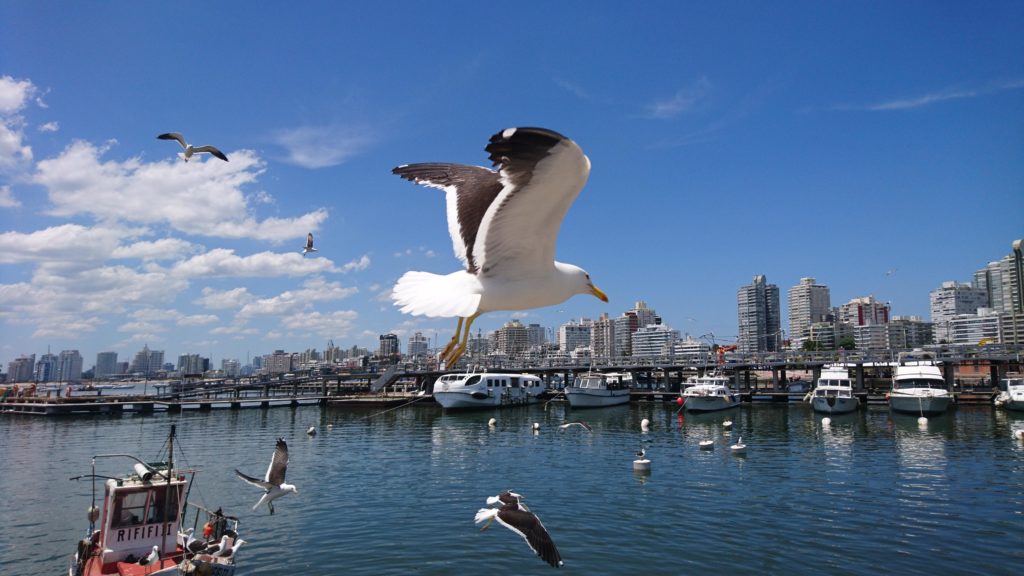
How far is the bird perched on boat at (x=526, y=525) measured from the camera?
23.4ft

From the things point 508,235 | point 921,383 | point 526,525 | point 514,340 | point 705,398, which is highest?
point 514,340

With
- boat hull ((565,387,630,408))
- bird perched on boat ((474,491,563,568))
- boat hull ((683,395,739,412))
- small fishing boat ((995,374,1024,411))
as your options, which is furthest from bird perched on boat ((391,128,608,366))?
boat hull ((565,387,630,408))

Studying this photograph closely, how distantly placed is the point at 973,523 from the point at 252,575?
17205mm

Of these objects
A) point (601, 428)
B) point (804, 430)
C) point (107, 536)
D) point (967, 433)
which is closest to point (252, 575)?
point (107, 536)

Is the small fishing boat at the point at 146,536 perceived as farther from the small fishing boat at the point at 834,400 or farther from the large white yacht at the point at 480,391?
the small fishing boat at the point at 834,400

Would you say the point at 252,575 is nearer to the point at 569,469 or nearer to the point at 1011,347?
the point at 569,469

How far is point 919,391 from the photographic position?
4106cm

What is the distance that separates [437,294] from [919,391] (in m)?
45.4

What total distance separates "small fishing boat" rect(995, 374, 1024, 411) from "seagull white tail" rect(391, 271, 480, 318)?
4942 cm

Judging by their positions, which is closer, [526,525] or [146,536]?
[526,525]

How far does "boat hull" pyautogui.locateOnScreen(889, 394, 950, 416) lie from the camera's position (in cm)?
3956

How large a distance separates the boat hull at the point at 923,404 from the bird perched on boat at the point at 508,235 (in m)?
43.1

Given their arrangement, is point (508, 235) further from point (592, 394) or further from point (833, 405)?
point (592, 394)

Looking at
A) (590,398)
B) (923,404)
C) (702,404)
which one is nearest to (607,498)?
(702,404)
